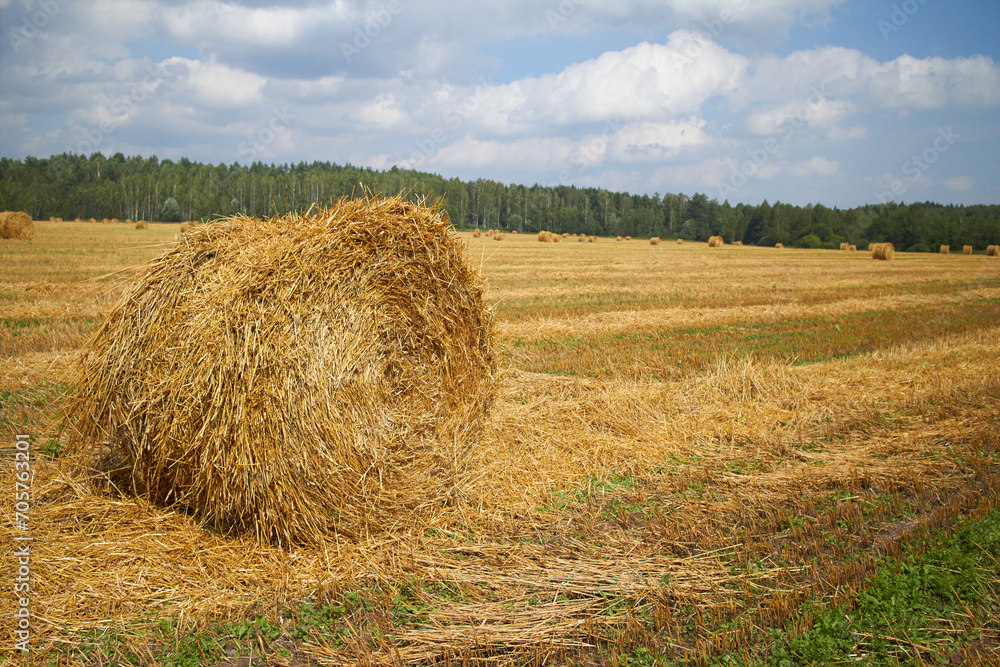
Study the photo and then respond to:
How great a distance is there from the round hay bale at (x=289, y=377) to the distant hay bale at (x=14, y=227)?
35.0m

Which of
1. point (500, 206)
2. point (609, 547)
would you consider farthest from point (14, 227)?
point (500, 206)

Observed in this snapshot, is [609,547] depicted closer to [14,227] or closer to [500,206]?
[14,227]

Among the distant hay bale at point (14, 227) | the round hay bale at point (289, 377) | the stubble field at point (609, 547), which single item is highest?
the distant hay bale at point (14, 227)

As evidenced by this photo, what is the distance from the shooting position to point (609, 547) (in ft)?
14.2

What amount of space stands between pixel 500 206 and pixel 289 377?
102 metres

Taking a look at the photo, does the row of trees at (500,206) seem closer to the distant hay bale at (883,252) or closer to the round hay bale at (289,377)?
the distant hay bale at (883,252)

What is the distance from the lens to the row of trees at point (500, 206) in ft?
250

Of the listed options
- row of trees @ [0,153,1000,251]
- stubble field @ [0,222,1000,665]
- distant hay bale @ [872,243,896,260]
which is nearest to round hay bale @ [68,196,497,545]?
stubble field @ [0,222,1000,665]

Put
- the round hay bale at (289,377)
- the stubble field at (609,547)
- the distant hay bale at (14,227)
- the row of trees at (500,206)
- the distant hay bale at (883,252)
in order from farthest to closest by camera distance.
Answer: the row of trees at (500,206), the distant hay bale at (883,252), the distant hay bale at (14,227), the round hay bale at (289,377), the stubble field at (609,547)

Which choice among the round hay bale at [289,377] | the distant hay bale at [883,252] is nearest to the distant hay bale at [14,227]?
the round hay bale at [289,377]

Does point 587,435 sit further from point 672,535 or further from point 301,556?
point 301,556

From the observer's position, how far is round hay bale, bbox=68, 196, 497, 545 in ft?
13.8

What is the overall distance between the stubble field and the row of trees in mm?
56393

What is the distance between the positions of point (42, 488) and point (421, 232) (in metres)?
3.54
